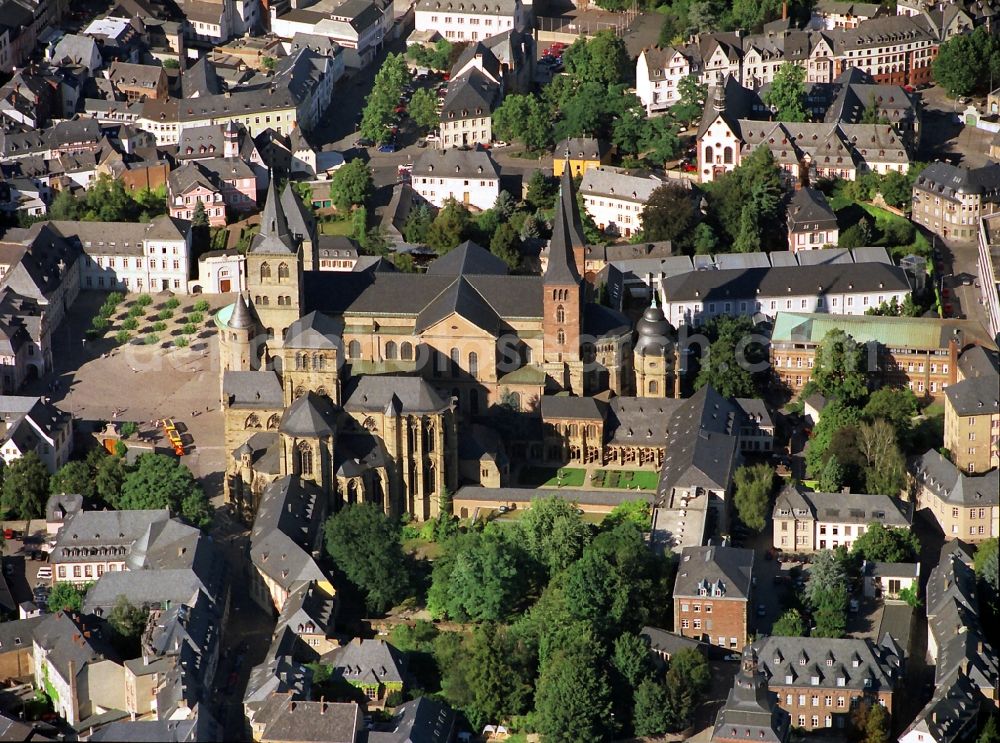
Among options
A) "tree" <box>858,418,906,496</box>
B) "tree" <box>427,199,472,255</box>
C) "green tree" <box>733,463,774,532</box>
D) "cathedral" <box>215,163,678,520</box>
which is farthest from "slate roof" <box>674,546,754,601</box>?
"tree" <box>427,199,472,255</box>

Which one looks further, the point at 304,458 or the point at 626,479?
the point at 626,479

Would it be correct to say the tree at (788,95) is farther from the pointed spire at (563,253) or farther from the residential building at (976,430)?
the residential building at (976,430)

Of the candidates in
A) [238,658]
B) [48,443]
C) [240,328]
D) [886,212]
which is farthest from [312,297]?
[886,212]

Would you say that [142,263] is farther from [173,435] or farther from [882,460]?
[882,460]

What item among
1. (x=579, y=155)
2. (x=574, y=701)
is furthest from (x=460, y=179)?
(x=574, y=701)

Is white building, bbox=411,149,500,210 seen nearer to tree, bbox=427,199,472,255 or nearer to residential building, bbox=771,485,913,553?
tree, bbox=427,199,472,255

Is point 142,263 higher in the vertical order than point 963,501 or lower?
lower

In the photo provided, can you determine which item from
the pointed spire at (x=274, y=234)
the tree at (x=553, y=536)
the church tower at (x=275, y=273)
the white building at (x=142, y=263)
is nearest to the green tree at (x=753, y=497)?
the tree at (x=553, y=536)
